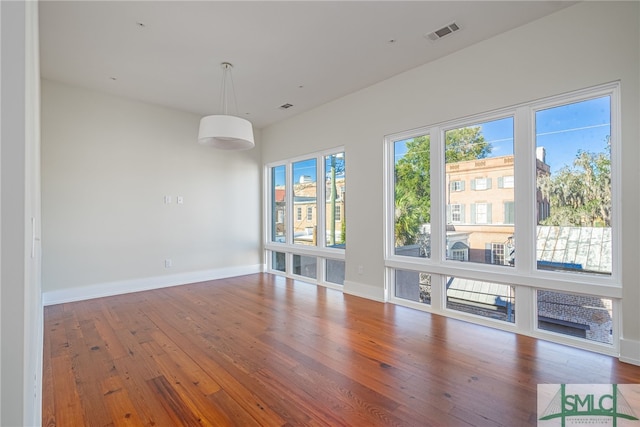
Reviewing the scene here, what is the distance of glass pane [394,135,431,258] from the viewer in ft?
13.2

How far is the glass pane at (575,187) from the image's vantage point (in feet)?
9.08

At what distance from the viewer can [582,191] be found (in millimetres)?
2879

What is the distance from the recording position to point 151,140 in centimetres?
520

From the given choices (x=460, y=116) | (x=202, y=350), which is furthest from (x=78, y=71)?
(x=460, y=116)

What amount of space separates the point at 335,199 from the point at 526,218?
9.49 feet

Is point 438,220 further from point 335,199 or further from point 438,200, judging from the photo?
point 335,199

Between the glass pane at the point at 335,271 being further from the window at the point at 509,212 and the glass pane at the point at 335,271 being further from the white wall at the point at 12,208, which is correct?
the white wall at the point at 12,208

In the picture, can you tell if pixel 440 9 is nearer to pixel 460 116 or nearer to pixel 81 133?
pixel 460 116

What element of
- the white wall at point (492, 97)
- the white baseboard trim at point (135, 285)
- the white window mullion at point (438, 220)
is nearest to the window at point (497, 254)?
the white window mullion at point (438, 220)

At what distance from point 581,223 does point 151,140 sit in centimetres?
606

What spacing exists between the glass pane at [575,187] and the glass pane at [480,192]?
29cm

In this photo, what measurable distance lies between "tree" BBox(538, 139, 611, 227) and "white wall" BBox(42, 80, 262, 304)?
17.2ft

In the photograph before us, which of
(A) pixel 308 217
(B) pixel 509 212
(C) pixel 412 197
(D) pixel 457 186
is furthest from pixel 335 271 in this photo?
(B) pixel 509 212

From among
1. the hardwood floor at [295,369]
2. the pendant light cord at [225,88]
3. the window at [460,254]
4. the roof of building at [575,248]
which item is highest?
the pendant light cord at [225,88]
